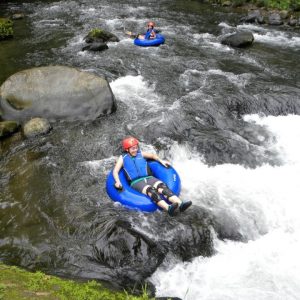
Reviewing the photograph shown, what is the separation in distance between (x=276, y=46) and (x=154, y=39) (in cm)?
514

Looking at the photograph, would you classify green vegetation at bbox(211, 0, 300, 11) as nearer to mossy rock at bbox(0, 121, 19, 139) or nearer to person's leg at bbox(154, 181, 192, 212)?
mossy rock at bbox(0, 121, 19, 139)

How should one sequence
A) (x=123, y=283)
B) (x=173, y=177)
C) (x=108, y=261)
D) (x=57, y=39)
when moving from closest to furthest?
(x=123, y=283), (x=108, y=261), (x=173, y=177), (x=57, y=39)

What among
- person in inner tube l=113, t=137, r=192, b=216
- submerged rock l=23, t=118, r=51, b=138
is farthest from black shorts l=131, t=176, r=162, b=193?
submerged rock l=23, t=118, r=51, b=138

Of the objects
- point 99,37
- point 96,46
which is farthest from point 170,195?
point 99,37

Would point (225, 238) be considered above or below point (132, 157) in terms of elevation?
below

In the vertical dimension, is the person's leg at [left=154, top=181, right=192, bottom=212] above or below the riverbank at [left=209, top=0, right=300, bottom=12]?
above

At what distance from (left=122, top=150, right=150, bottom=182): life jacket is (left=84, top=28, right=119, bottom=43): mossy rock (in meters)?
9.55

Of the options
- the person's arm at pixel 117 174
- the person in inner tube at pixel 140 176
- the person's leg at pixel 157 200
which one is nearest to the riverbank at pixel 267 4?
the person in inner tube at pixel 140 176

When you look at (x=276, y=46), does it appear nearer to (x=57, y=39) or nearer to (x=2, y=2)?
(x=57, y=39)

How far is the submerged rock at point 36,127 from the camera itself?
9.00 meters

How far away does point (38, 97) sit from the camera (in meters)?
9.72

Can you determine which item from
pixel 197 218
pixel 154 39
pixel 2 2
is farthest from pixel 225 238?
pixel 2 2

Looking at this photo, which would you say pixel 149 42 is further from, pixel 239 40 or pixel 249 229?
pixel 249 229

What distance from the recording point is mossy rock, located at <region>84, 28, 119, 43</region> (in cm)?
1537
